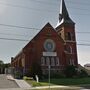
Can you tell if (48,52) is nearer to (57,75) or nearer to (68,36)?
(57,75)

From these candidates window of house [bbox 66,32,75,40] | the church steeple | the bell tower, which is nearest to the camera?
the bell tower

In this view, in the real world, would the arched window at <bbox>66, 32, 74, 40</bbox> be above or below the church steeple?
below

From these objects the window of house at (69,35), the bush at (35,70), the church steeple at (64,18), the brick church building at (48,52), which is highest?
the church steeple at (64,18)

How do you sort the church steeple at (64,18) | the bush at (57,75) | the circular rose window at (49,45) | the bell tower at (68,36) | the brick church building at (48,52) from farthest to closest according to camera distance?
1. the church steeple at (64,18)
2. the bell tower at (68,36)
3. the circular rose window at (49,45)
4. the brick church building at (48,52)
5. the bush at (57,75)

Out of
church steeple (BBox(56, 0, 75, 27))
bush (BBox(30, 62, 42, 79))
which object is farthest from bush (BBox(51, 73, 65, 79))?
church steeple (BBox(56, 0, 75, 27))

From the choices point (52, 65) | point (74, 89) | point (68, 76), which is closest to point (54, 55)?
point (52, 65)

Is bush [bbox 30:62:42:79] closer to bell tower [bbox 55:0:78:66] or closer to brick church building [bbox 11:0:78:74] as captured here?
brick church building [bbox 11:0:78:74]

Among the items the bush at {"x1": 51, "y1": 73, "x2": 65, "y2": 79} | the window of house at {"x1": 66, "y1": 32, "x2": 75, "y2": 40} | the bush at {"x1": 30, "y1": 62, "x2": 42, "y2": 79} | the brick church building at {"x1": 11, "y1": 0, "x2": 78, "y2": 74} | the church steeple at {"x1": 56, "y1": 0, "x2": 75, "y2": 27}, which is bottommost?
the bush at {"x1": 51, "y1": 73, "x2": 65, "y2": 79}

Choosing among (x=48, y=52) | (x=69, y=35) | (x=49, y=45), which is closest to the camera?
(x=48, y=52)

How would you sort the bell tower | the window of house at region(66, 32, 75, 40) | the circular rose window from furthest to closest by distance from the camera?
the window of house at region(66, 32, 75, 40) < the bell tower < the circular rose window

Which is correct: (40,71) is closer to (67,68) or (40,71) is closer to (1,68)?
(67,68)

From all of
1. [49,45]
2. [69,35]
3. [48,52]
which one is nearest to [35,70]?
[48,52]

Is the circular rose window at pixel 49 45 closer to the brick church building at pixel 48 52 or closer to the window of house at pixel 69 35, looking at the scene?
the brick church building at pixel 48 52

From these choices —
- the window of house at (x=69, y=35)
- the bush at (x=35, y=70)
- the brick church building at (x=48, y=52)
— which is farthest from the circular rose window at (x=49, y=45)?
the window of house at (x=69, y=35)
